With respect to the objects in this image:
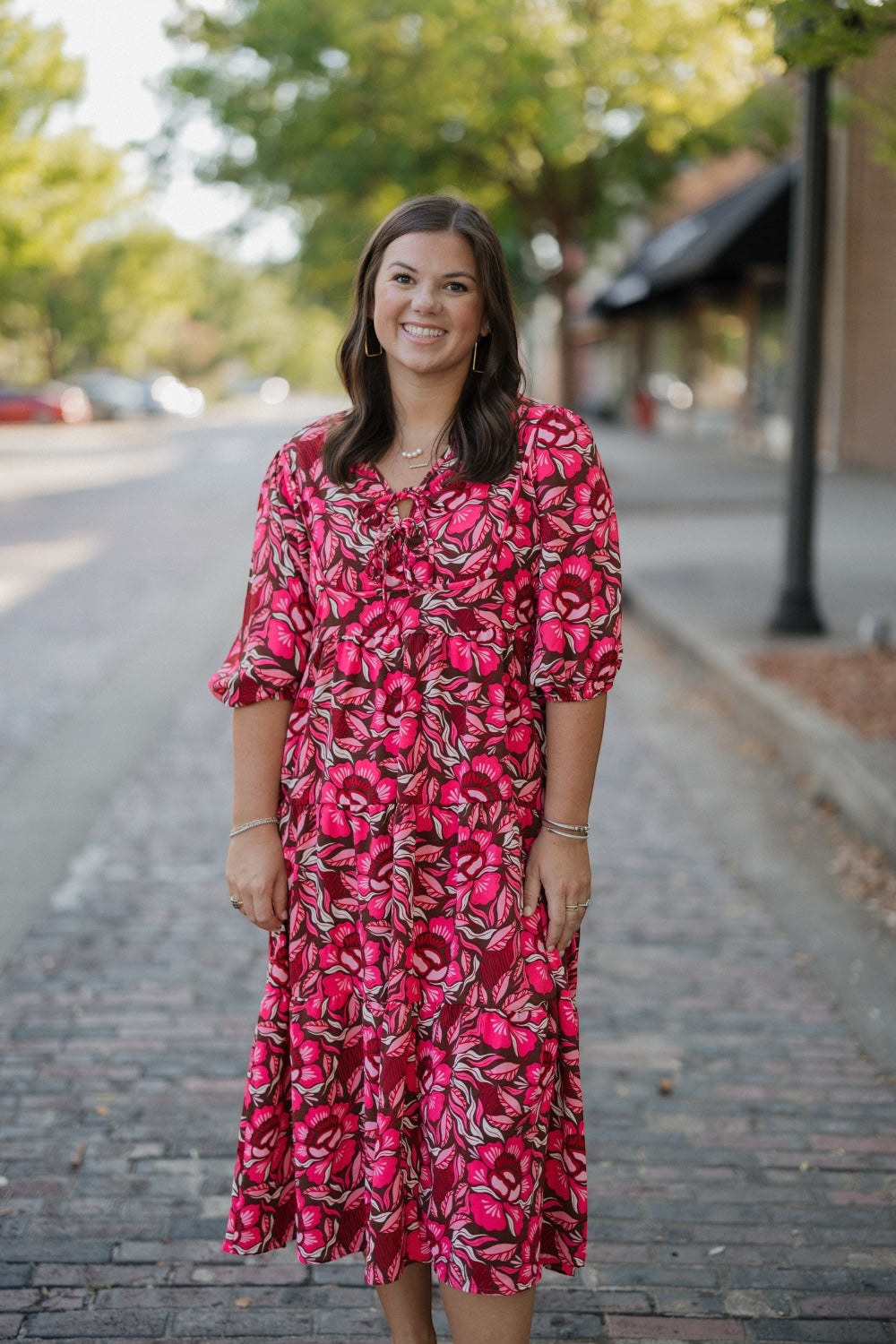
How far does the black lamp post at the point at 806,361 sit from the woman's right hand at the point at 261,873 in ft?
20.4

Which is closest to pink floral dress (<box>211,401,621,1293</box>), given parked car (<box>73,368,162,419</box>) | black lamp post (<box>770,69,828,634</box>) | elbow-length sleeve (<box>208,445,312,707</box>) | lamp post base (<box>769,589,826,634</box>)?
elbow-length sleeve (<box>208,445,312,707</box>)

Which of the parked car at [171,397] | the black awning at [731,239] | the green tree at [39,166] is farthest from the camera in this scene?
the parked car at [171,397]

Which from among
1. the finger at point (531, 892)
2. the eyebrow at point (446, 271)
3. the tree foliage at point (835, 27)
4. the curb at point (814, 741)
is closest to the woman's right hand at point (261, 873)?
the finger at point (531, 892)

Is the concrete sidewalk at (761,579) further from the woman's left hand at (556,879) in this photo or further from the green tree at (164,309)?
the green tree at (164,309)

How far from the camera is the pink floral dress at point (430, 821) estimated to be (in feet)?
7.03

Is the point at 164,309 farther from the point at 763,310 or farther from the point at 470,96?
the point at 470,96

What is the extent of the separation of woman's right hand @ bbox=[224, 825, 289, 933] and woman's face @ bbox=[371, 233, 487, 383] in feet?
2.64

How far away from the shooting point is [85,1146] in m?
3.24

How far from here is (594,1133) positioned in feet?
10.9

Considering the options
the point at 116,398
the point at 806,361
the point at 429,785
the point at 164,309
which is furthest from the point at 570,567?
the point at 164,309

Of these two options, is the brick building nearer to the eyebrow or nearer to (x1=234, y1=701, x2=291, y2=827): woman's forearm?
the eyebrow

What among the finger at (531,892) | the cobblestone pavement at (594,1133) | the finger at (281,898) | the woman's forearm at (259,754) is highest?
the woman's forearm at (259,754)

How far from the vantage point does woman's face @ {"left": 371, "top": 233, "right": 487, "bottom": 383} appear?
2.21 m

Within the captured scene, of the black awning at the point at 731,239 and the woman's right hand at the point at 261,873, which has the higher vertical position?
the black awning at the point at 731,239
